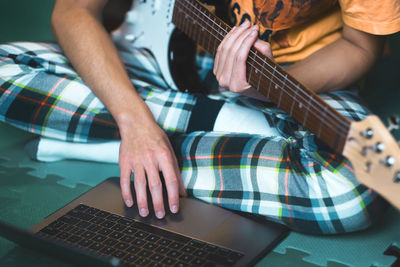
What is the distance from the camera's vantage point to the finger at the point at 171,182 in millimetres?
852

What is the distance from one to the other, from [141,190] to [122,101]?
0.25 metres

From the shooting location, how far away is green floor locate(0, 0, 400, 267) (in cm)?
81

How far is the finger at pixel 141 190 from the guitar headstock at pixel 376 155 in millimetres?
403

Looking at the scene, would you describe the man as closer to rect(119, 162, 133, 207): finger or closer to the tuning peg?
rect(119, 162, 133, 207): finger

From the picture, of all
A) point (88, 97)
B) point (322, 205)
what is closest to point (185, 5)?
point (88, 97)

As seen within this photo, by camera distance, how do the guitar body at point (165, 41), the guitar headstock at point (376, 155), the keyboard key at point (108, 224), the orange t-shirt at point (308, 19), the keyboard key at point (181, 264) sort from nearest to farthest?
the guitar headstock at point (376, 155) → the keyboard key at point (181, 264) → the keyboard key at point (108, 224) → the orange t-shirt at point (308, 19) → the guitar body at point (165, 41)

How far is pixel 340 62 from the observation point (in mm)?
Answer: 1052

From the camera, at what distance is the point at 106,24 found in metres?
1.44

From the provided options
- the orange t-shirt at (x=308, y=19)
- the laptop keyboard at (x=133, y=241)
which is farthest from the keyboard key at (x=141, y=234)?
the orange t-shirt at (x=308, y=19)

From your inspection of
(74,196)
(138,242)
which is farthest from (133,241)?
(74,196)

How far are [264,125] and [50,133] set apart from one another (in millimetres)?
563

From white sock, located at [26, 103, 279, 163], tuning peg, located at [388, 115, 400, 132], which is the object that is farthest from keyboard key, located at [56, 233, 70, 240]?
tuning peg, located at [388, 115, 400, 132]

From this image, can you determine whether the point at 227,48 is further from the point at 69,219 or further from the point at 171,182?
the point at 69,219

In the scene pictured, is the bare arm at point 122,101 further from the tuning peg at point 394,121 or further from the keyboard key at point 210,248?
the tuning peg at point 394,121
